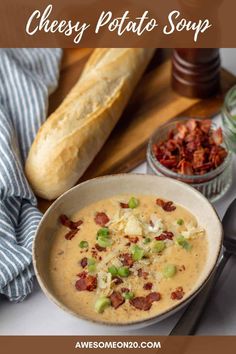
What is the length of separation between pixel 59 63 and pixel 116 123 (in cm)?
37

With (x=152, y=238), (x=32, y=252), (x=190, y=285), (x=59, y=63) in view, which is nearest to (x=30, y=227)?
(x=32, y=252)

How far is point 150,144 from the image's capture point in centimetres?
212

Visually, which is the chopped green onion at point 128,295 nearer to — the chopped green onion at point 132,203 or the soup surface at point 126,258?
the soup surface at point 126,258

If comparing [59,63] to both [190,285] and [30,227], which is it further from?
[190,285]

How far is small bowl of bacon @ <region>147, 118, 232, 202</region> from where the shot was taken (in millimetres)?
2031

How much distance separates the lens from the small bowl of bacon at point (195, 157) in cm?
203

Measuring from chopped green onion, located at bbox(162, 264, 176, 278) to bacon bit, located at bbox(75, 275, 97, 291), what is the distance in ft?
0.58

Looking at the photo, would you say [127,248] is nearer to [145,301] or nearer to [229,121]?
[145,301]

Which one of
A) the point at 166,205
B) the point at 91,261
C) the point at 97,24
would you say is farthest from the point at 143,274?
the point at 97,24

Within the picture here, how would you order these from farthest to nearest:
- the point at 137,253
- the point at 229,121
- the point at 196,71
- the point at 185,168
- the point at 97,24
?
the point at 97,24, the point at 196,71, the point at 229,121, the point at 185,168, the point at 137,253

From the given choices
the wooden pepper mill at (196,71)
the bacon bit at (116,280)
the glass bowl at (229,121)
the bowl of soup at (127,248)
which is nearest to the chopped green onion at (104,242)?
the bowl of soup at (127,248)

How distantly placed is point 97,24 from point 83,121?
55cm

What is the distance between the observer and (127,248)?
182 centimetres

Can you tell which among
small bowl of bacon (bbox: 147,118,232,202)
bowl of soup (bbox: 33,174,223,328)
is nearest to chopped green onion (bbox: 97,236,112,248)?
bowl of soup (bbox: 33,174,223,328)
